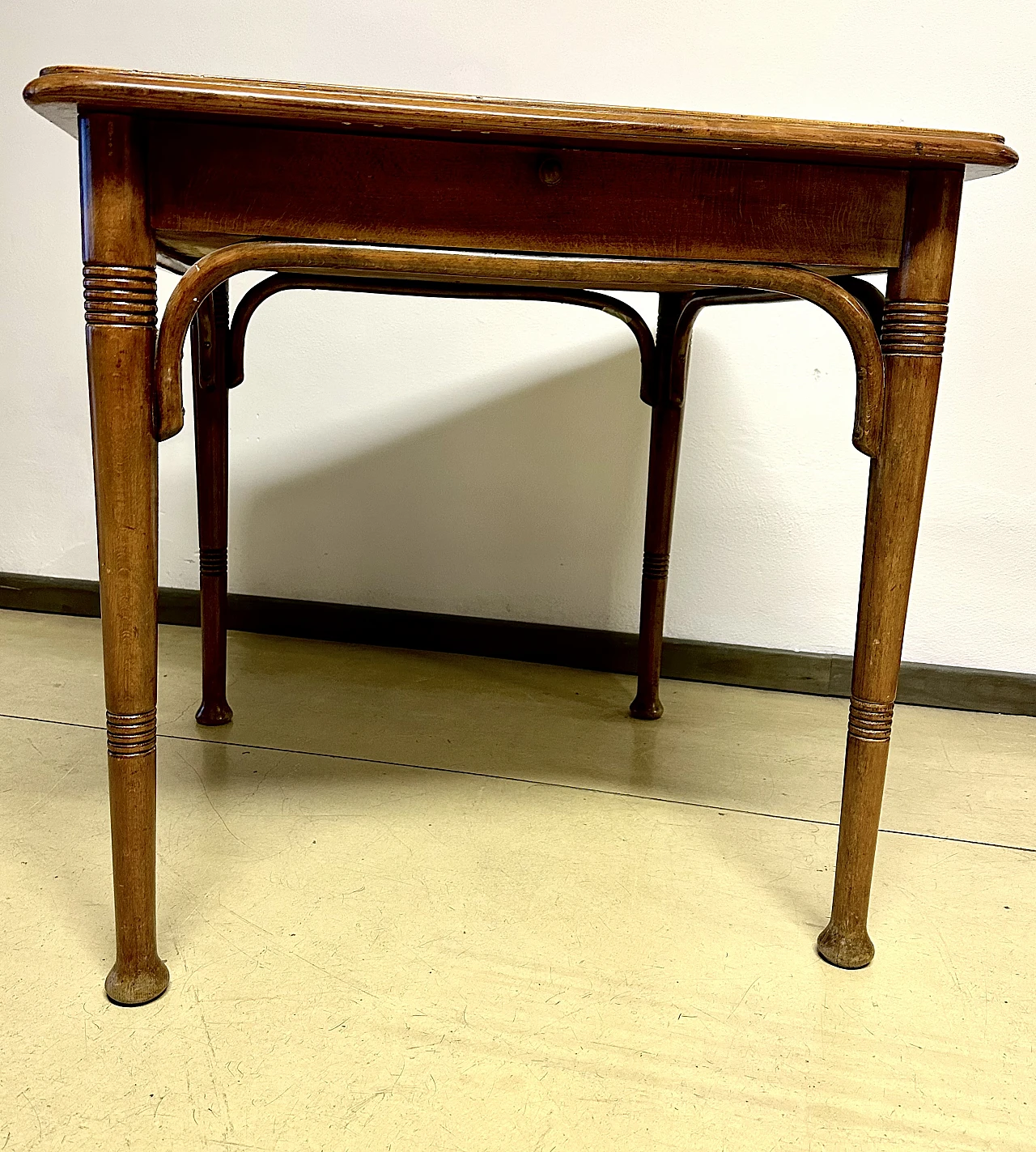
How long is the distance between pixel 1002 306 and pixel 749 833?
102 cm

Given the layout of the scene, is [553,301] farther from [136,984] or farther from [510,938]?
[136,984]

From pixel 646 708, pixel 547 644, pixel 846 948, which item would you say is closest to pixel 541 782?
pixel 646 708

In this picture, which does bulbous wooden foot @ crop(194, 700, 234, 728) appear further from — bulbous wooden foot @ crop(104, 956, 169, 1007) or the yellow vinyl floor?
bulbous wooden foot @ crop(104, 956, 169, 1007)

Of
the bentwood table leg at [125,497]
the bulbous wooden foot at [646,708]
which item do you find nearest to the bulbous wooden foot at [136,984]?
the bentwood table leg at [125,497]

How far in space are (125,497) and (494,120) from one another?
431mm

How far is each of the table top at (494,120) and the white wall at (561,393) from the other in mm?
922

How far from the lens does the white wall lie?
68.7 inches

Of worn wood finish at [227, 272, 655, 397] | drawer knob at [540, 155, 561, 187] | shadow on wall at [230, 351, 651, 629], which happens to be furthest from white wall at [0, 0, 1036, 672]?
drawer knob at [540, 155, 561, 187]

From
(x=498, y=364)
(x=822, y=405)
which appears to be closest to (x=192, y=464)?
(x=498, y=364)

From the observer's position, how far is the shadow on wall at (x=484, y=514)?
1.95 metres

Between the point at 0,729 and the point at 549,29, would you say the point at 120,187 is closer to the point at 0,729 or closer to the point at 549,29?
the point at 0,729

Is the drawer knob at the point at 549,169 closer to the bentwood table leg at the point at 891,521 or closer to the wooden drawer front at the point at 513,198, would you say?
the wooden drawer front at the point at 513,198

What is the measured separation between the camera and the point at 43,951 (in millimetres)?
965

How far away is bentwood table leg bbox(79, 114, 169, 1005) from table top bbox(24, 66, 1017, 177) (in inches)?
1.5
